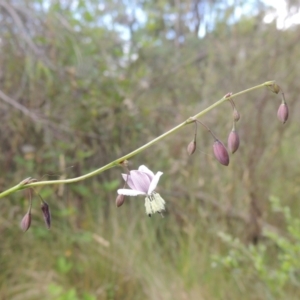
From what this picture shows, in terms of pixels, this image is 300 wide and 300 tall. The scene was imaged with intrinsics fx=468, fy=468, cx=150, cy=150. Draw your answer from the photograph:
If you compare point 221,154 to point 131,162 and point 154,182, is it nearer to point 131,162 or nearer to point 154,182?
point 154,182

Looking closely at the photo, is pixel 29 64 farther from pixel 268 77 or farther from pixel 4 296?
pixel 268 77

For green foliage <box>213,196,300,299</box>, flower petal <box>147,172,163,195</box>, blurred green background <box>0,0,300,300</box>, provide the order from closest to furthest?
1. flower petal <box>147,172,163,195</box>
2. green foliage <box>213,196,300,299</box>
3. blurred green background <box>0,0,300,300</box>

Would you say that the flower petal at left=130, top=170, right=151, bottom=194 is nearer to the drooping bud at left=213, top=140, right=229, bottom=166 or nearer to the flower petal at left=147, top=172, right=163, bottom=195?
the flower petal at left=147, top=172, right=163, bottom=195

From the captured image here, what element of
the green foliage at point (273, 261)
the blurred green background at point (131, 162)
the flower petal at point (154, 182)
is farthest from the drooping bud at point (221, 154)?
the blurred green background at point (131, 162)

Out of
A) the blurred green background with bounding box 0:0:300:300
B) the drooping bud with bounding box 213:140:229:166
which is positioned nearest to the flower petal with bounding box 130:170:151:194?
the drooping bud with bounding box 213:140:229:166

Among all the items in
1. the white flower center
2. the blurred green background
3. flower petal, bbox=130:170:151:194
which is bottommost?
the white flower center

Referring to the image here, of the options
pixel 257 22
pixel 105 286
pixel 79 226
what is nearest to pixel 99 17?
pixel 257 22
